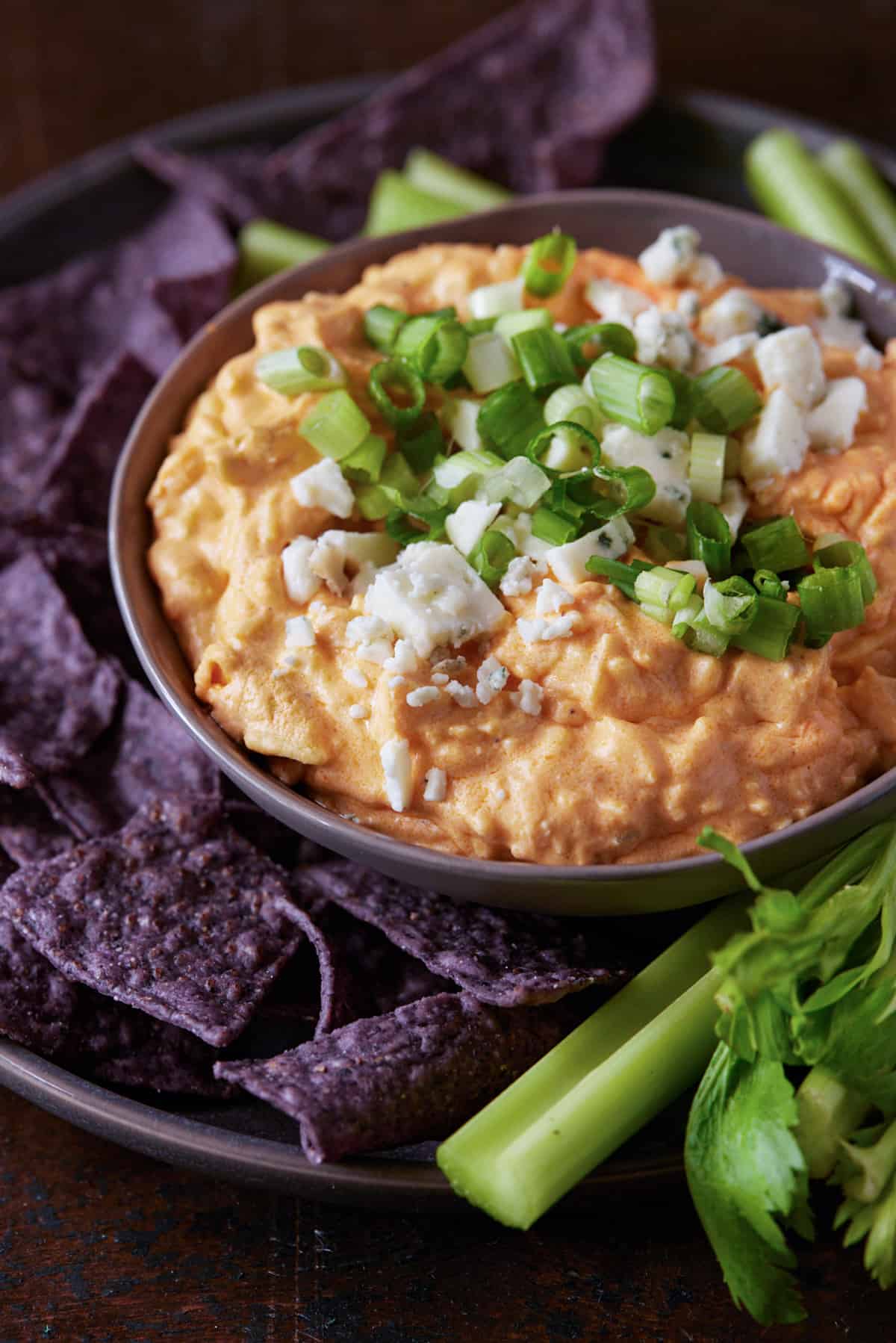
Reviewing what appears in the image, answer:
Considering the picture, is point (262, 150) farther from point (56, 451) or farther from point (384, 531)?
point (384, 531)

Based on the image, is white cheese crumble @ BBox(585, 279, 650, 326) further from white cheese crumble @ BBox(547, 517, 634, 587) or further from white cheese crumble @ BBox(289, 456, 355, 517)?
white cheese crumble @ BBox(289, 456, 355, 517)

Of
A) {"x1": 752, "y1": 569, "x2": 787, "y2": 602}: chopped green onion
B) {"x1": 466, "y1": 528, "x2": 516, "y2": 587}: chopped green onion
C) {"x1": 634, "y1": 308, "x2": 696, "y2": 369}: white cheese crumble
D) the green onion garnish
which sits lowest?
{"x1": 752, "y1": 569, "x2": 787, "y2": 602}: chopped green onion

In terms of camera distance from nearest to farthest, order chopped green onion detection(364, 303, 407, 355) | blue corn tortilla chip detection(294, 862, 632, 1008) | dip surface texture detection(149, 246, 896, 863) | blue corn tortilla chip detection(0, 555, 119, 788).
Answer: dip surface texture detection(149, 246, 896, 863) < blue corn tortilla chip detection(294, 862, 632, 1008) < chopped green onion detection(364, 303, 407, 355) < blue corn tortilla chip detection(0, 555, 119, 788)

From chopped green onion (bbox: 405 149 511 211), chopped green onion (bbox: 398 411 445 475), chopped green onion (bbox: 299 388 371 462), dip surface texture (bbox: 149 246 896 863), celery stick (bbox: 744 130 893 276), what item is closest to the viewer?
dip surface texture (bbox: 149 246 896 863)

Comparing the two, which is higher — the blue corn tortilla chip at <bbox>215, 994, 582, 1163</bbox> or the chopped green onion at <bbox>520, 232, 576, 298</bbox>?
the chopped green onion at <bbox>520, 232, 576, 298</bbox>

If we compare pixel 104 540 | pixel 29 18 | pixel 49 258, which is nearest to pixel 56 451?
pixel 104 540

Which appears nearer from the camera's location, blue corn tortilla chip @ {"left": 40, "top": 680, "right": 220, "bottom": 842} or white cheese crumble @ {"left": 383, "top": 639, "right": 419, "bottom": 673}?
white cheese crumble @ {"left": 383, "top": 639, "right": 419, "bottom": 673}

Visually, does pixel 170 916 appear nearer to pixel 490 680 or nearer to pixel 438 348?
pixel 490 680

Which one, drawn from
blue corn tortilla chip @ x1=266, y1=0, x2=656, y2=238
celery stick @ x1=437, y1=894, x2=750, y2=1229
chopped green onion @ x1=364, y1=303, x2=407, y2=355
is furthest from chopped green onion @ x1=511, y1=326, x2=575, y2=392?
blue corn tortilla chip @ x1=266, y1=0, x2=656, y2=238
